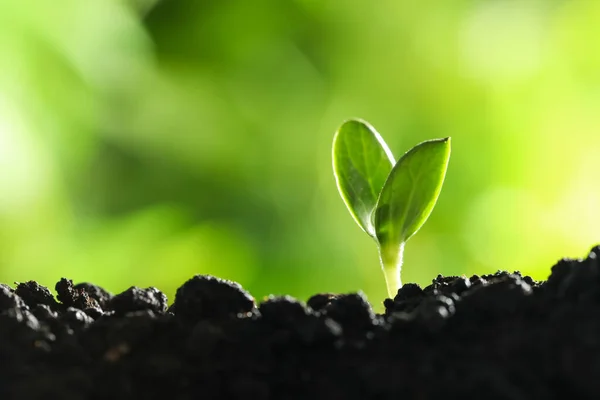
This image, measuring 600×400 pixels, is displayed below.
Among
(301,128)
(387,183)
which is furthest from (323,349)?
(301,128)

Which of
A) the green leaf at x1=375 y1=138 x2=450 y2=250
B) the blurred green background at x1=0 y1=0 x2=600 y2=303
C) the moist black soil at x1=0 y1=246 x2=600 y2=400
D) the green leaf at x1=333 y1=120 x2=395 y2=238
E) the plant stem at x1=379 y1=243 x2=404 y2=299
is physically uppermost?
the blurred green background at x1=0 y1=0 x2=600 y2=303

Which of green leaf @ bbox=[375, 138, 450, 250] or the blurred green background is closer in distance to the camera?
green leaf @ bbox=[375, 138, 450, 250]

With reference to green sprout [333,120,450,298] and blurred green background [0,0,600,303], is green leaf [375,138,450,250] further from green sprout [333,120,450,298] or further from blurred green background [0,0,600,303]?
blurred green background [0,0,600,303]

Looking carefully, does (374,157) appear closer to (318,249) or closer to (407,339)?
(407,339)

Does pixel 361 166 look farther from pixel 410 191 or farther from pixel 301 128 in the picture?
pixel 301 128

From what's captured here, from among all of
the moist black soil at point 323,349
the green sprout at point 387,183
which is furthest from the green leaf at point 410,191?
the moist black soil at point 323,349

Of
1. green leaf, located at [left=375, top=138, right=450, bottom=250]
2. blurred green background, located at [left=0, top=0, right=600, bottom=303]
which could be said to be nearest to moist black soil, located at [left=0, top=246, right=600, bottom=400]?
green leaf, located at [left=375, top=138, right=450, bottom=250]

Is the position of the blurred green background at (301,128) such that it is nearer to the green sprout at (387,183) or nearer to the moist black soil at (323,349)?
the green sprout at (387,183)
